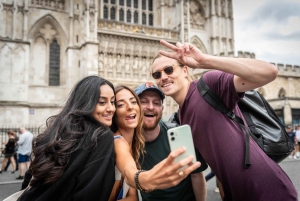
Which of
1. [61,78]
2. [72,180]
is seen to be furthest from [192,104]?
[61,78]

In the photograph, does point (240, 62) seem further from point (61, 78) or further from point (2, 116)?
point (61, 78)

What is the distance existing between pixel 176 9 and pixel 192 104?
74.6 feet

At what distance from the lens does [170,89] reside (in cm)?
203

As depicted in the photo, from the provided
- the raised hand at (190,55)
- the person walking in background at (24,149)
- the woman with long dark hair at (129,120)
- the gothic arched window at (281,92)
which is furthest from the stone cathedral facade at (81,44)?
the raised hand at (190,55)

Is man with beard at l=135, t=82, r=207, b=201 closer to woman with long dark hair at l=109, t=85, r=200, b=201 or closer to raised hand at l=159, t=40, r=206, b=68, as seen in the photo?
woman with long dark hair at l=109, t=85, r=200, b=201

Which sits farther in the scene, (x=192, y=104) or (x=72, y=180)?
(x=192, y=104)

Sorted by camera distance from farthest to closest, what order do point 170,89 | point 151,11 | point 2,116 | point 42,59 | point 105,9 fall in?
point 151,11 → point 105,9 → point 42,59 → point 2,116 → point 170,89

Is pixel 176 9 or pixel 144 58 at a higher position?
pixel 176 9

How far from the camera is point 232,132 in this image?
1.66 meters

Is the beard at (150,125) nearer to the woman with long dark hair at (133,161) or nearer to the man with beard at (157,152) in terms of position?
the man with beard at (157,152)

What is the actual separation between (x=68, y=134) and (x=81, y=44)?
18677 mm

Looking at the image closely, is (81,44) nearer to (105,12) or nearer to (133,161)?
(105,12)

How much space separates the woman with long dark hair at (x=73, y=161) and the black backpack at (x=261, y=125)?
0.70 meters

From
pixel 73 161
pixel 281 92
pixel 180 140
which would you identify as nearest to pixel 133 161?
pixel 73 161
